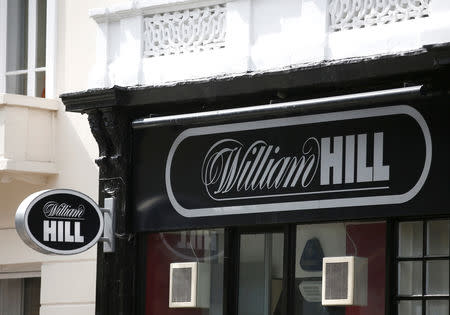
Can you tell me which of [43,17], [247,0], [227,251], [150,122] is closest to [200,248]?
[227,251]

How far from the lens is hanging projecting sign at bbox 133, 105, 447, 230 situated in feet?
49.8

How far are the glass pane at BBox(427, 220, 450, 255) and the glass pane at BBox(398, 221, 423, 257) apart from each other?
0.11 m

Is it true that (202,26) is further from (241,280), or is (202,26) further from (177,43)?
(241,280)

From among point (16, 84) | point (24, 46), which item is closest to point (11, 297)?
point (16, 84)

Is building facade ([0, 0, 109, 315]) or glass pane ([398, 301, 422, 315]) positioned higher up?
building facade ([0, 0, 109, 315])

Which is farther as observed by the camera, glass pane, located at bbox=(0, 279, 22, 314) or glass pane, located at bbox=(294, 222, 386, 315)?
glass pane, located at bbox=(0, 279, 22, 314)

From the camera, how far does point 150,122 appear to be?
16969mm

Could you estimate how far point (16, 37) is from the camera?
64.1 ft

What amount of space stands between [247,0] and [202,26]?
29.1 inches

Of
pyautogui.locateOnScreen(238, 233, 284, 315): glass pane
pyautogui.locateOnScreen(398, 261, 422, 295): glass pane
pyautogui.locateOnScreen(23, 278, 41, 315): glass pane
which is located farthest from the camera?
pyautogui.locateOnScreen(23, 278, 41, 315): glass pane

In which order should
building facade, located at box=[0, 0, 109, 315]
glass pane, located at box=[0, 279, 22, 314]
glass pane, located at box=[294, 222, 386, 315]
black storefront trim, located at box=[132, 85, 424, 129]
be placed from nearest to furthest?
black storefront trim, located at box=[132, 85, 424, 129] < glass pane, located at box=[294, 222, 386, 315] < building facade, located at box=[0, 0, 109, 315] < glass pane, located at box=[0, 279, 22, 314]

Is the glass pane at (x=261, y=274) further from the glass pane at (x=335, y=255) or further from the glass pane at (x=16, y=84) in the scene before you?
the glass pane at (x=16, y=84)

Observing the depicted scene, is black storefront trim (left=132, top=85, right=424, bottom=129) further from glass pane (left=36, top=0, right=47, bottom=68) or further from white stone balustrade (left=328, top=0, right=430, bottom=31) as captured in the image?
glass pane (left=36, top=0, right=47, bottom=68)

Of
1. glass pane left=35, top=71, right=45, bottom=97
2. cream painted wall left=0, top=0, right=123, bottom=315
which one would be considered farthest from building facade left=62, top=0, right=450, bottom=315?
glass pane left=35, top=71, right=45, bottom=97
